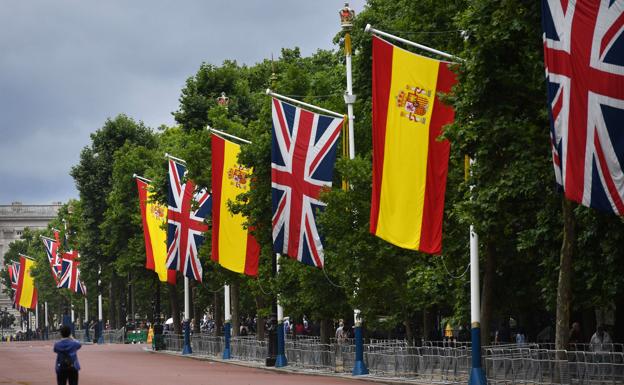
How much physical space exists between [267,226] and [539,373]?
21.5 metres

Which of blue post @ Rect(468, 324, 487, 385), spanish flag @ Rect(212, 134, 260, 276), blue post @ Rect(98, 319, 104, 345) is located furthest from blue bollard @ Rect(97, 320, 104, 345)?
blue post @ Rect(468, 324, 487, 385)

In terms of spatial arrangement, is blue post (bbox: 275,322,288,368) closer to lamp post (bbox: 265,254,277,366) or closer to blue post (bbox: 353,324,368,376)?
lamp post (bbox: 265,254,277,366)

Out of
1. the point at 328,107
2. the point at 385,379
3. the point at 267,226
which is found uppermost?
the point at 328,107

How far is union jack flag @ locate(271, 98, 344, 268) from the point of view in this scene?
42.5m

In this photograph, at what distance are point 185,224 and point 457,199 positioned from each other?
1065 inches

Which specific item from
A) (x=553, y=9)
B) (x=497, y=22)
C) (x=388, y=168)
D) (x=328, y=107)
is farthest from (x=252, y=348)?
(x=553, y=9)

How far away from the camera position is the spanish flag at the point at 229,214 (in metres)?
53.6

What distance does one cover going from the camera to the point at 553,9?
82.1 feet

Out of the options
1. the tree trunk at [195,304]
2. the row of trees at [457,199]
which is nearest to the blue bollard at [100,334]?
the tree trunk at [195,304]

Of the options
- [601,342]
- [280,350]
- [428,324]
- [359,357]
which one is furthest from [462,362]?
[280,350]

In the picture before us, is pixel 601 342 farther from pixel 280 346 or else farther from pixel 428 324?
pixel 280 346

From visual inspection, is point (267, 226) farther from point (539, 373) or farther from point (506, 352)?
point (539, 373)

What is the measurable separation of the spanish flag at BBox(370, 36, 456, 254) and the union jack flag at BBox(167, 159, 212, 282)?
91.4 feet

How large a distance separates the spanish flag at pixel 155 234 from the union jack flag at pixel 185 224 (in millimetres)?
5339
